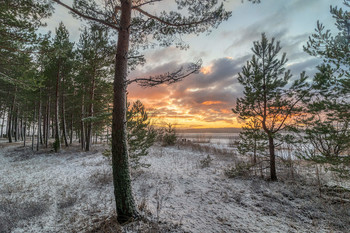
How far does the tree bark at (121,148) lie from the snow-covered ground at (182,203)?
0.46m

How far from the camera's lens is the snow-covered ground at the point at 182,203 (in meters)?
3.70

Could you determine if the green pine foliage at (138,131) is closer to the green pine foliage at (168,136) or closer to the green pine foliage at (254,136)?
the green pine foliage at (254,136)

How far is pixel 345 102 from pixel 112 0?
7.22 metres

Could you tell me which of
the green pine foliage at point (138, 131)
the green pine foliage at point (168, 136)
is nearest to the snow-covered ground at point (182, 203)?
the green pine foliage at point (138, 131)

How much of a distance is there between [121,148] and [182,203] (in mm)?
2711

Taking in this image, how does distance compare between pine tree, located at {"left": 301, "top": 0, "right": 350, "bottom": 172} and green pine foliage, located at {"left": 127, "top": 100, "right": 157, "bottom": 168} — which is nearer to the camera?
pine tree, located at {"left": 301, "top": 0, "right": 350, "bottom": 172}

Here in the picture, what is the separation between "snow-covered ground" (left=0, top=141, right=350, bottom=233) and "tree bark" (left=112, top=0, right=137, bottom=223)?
46 centimetres

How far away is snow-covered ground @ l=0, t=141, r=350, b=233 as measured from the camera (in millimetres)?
3703

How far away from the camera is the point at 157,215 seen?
3.76 meters

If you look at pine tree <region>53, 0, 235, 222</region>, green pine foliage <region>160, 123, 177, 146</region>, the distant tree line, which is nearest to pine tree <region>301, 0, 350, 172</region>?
the distant tree line

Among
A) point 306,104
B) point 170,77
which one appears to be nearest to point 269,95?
point 306,104

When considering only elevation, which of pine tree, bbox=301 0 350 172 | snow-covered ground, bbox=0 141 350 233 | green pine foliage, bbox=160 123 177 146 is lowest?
snow-covered ground, bbox=0 141 350 233

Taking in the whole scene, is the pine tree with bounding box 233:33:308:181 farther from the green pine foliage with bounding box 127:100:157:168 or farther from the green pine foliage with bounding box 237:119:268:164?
the green pine foliage with bounding box 127:100:157:168

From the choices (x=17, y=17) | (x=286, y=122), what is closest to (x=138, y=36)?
(x=286, y=122)
